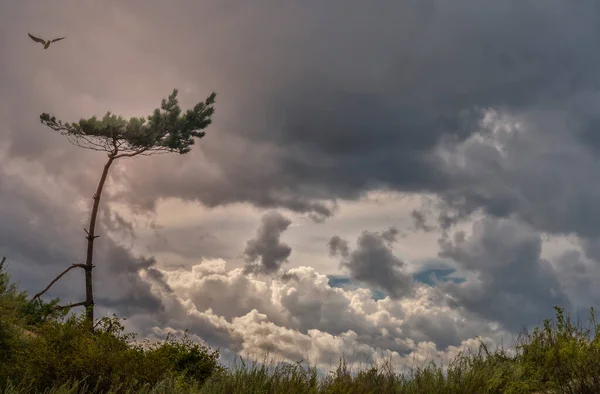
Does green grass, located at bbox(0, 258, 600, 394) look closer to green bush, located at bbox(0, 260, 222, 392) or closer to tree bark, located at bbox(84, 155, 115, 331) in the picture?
green bush, located at bbox(0, 260, 222, 392)

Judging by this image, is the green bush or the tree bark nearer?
the green bush

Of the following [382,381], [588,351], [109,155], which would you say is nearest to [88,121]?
[109,155]

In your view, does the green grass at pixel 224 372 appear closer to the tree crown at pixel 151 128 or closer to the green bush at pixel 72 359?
the green bush at pixel 72 359

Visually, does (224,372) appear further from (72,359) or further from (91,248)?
(91,248)

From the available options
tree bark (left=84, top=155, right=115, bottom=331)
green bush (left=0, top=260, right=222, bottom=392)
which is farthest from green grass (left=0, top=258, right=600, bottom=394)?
tree bark (left=84, top=155, right=115, bottom=331)

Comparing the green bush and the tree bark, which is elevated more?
the tree bark

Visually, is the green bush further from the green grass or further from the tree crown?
the tree crown

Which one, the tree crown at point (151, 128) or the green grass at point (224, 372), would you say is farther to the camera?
the tree crown at point (151, 128)

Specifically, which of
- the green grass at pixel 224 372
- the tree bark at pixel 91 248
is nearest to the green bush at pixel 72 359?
the green grass at pixel 224 372

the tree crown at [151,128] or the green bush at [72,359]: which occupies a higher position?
the tree crown at [151,128]

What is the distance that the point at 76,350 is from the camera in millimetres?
14148

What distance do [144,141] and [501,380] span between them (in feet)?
84.7

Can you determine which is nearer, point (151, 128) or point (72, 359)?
point (72, 359)

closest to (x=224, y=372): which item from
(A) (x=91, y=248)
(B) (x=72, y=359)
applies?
(B) (x=72, y=359)
